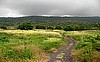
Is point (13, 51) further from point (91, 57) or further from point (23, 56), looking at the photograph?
point (91, 57)

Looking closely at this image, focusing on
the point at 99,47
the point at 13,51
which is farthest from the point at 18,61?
the point at 99,47

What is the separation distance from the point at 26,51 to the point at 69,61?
298 inches

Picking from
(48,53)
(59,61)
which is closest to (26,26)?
(48,53)

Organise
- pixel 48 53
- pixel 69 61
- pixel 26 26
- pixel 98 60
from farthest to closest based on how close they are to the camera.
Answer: pixel 26 26, pixel 48 53, pixel 69 61, pixel 98 60

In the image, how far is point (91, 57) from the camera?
1105 inches

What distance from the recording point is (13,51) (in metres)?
32.2

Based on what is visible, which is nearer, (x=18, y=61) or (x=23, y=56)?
(x=18, y=61)

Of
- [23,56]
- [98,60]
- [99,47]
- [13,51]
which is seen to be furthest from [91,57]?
[13,51]

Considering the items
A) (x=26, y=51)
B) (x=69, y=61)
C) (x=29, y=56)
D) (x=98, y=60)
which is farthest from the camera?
(x=26, y=51)

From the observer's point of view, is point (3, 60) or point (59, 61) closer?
point (3, 60)

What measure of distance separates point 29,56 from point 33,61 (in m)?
1.91

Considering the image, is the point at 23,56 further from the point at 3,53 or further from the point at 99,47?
the point at 99,47

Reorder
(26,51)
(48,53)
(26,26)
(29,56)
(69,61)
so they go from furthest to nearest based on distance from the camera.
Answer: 1. (26,26)
2. (48,53)
3. (26,51)
4. (29,56)
5. (69,61)

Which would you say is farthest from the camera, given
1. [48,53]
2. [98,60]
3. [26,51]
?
[48,53]
